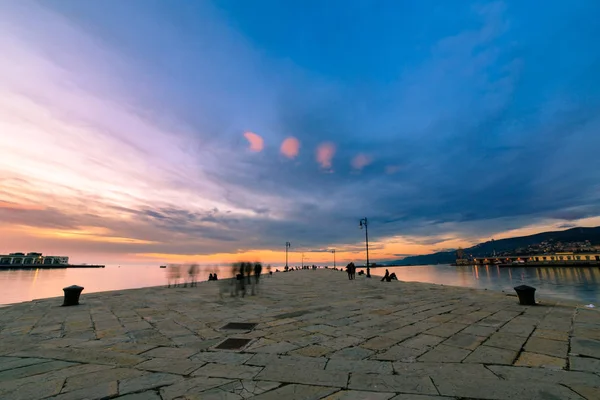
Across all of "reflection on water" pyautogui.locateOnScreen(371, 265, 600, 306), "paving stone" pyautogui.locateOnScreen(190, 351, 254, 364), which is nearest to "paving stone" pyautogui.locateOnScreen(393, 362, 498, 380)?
"paving stone" pyautogui.locateOnScreen(190, 351, 254, 364)

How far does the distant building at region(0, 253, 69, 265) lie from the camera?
151 meters

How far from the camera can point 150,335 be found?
6234 mm

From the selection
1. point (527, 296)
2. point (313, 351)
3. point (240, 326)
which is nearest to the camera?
point (313, 351)

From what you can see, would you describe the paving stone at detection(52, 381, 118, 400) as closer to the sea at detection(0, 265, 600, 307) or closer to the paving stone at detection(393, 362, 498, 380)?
the paving stone at detection(393, 362, 498, 380)

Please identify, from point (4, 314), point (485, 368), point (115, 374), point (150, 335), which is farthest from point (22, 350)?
point (485, 368)

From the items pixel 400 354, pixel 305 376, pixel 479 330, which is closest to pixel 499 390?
pixel 400 354

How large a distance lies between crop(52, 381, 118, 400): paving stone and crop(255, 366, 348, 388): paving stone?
5.95 feet

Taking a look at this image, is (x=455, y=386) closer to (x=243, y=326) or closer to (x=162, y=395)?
(x=162, y=395)

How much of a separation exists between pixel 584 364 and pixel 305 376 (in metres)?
4.26

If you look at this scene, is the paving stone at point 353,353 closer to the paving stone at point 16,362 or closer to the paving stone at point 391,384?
the paving stone at point 391,384

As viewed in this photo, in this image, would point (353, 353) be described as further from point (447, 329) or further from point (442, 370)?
point (447, 329)

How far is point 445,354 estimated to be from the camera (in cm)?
465

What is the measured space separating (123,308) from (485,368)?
1130 centimetres

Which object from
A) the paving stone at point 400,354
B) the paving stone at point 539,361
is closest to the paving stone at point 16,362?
the paving stone at point 400,354
